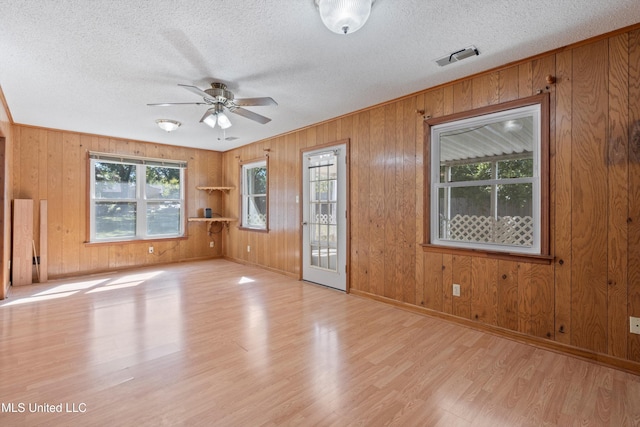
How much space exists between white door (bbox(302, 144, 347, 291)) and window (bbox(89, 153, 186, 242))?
314cm

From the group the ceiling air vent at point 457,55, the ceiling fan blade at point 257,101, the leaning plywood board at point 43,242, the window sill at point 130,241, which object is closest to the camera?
the ceiling air vent at point 457,55

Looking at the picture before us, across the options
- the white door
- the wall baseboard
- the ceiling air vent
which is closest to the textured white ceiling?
the ceiling air vent

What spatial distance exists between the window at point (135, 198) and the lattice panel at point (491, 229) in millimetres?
5427

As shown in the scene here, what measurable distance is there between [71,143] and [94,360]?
4.38 metres

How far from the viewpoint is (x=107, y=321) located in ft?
10.0

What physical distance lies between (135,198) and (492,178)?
597cm

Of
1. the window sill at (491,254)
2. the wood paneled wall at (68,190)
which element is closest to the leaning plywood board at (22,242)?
the wood paneled wall at (68,190)

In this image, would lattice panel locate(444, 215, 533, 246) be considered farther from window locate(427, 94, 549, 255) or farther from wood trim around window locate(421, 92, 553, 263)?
wood trim around window locate(421, 92, 553, 263)

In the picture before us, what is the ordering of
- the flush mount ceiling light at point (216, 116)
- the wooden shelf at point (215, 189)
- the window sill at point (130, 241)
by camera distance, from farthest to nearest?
the wooden shelf at point (215, 189) → the window sill at point (130, 241) → the flush mount ceiling light at point (216, 116)

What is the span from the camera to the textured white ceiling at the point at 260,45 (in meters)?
1.95

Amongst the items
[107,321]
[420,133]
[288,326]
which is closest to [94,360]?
[107,321]

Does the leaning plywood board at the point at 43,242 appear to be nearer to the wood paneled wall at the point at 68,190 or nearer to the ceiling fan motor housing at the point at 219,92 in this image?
the wood paneled wall at the point at 68,190

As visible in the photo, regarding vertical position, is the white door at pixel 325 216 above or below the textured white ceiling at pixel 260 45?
below

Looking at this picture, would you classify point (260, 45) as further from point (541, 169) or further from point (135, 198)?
point (135, 198)
